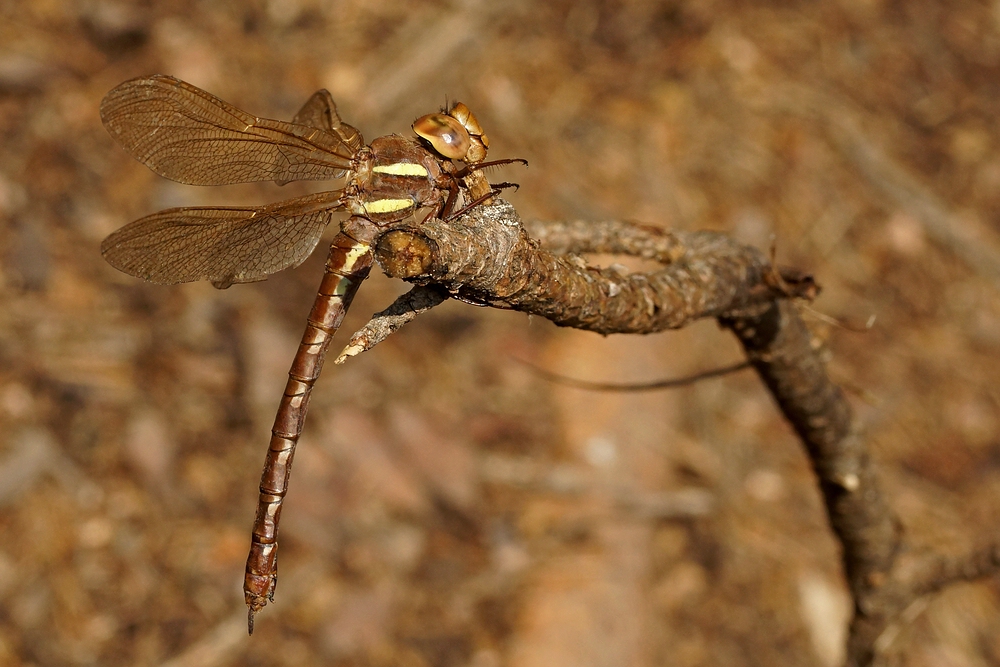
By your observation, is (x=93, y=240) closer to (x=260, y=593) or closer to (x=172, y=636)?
(x=172, y=636)

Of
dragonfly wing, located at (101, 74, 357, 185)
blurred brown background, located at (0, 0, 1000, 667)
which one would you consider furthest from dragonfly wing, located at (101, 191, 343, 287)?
blurred brown background, located at (0, 0, 1000, 667)

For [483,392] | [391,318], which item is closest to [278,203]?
[391,318]

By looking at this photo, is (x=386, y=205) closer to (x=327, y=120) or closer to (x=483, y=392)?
(x=327, y=120)

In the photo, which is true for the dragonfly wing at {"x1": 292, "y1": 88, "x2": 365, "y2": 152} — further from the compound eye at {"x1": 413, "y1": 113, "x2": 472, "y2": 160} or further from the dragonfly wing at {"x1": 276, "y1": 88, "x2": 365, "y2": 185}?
the compound eye at {"x1": 413, "y1": 113, "x2": 472, "y2": 160}

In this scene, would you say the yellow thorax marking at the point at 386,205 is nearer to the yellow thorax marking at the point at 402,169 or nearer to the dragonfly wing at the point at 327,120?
the yellow thorax marking at the point at 402,169

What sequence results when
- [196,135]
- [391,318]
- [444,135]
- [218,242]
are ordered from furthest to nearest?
[196,135], [218,242], [444,135], [391,318]

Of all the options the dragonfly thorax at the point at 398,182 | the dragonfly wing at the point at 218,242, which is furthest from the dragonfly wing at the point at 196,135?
the dragonfly thorax at the point at 398,182

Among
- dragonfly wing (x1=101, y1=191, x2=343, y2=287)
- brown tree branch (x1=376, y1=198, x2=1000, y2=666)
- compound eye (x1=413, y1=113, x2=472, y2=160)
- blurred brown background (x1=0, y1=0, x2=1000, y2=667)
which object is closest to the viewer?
brown tree branch (x1=376, y1=198, x2=1000, y2=666)

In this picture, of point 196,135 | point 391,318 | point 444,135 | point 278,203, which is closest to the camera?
point 391,318
